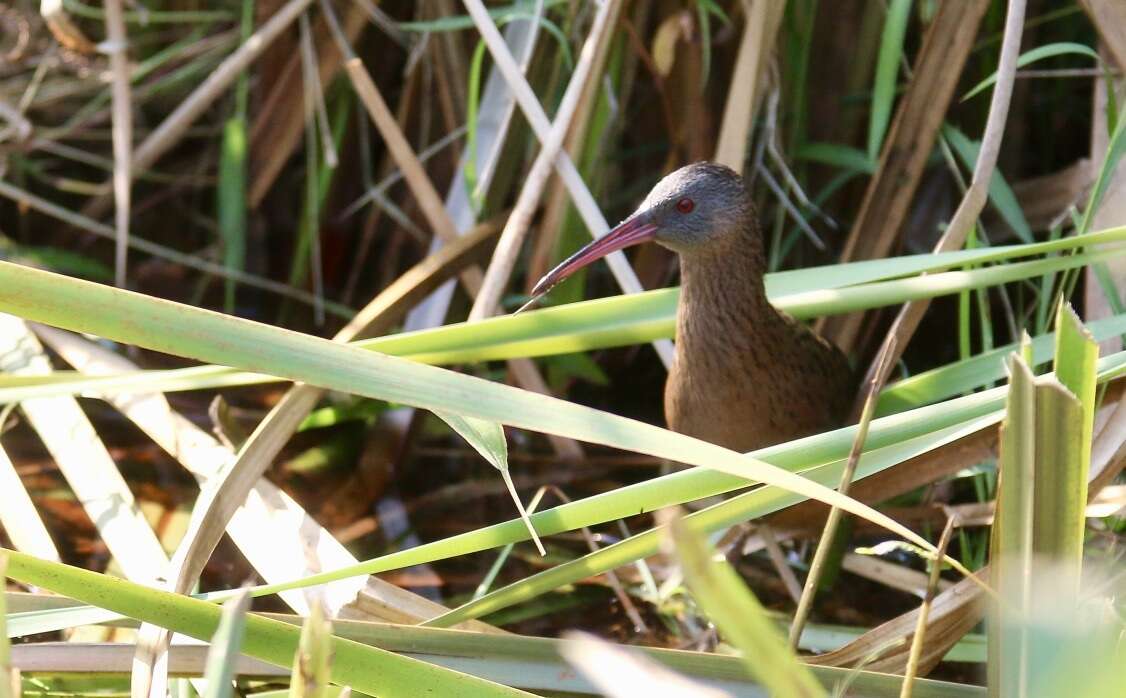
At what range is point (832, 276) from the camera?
1.80 m

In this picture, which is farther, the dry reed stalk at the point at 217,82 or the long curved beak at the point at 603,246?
the dry reed stalk at the point at 217,82

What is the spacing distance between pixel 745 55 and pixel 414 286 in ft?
2.38

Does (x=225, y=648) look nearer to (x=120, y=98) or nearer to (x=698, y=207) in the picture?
(x=698, y=207)

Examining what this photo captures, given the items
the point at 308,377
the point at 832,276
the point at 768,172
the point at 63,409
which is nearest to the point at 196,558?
the point at 308,377

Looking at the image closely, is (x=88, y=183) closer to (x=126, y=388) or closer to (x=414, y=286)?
(x=414, y=286)

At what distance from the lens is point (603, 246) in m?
1.88

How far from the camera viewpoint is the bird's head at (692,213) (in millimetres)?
1935

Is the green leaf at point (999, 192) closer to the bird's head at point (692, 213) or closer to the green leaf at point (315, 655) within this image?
the bird's head at point (692, 213)

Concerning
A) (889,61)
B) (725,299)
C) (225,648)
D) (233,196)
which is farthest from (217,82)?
(225,648)

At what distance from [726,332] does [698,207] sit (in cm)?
21

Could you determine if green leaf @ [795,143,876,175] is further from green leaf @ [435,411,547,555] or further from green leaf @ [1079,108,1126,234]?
green leaf @ [435,411,547,555]

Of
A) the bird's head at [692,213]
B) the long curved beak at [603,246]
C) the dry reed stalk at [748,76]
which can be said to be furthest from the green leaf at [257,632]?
the dry reed stalk at [748,76]

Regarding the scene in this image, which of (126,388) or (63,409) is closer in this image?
(126,388)

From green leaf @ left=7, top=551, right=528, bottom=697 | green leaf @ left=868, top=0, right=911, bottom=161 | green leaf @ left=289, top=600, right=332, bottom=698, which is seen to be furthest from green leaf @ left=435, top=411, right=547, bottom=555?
green leaf @ left=868, top=0, right=911, bottom=161
